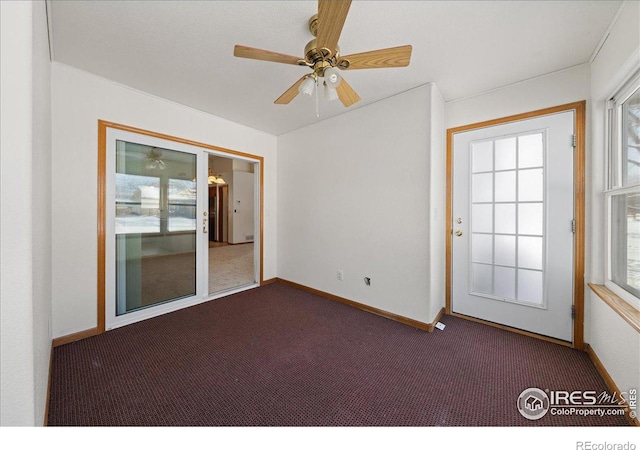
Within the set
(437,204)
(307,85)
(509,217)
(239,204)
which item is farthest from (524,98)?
(239,204)

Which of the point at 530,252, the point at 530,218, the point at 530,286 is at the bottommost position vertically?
the point at 530,286

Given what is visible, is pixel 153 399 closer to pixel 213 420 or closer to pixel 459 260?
pixel 213 420

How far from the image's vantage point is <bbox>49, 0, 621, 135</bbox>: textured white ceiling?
1.53 metres

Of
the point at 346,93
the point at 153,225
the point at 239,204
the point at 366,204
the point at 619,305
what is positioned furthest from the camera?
the point at 239,204

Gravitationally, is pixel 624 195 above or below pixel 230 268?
above

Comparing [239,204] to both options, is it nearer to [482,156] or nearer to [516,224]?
[482,156]

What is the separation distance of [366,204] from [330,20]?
6.38ft

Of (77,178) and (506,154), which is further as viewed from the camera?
(506,154)

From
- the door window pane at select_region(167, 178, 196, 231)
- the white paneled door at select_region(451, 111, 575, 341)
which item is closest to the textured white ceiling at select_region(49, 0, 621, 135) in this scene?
the white paneled door at select_region(451, 111, 575, 341)

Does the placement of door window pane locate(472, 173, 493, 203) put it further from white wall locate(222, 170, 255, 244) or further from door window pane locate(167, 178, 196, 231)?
white wall locate(222, 170, 255, 244)

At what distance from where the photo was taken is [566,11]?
5.03ft

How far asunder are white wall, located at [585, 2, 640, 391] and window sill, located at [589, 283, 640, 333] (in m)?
0.05

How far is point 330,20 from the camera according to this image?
1197mm
